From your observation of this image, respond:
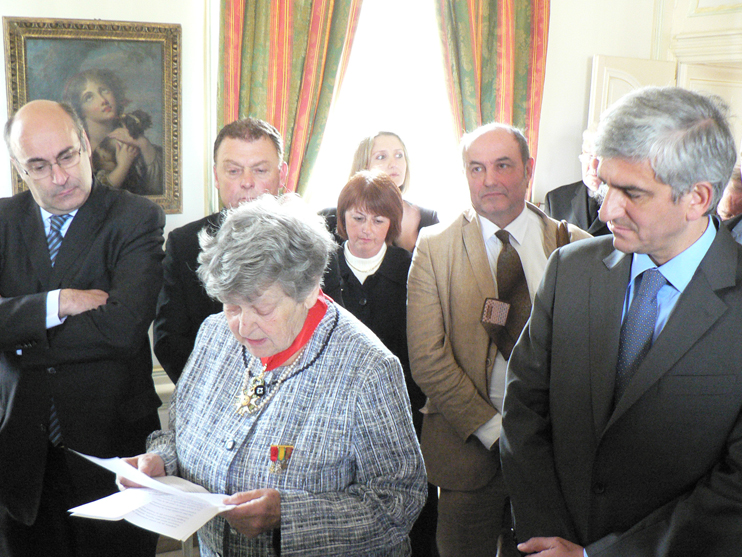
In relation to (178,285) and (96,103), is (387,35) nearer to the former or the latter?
(96,103)

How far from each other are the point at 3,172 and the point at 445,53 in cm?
318

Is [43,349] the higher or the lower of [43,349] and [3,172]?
the lower

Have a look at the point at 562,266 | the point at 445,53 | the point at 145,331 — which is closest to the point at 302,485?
the point at 562,266

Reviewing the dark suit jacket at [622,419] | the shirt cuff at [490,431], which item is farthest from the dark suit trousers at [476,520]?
the dark suit jacket at [622,419]

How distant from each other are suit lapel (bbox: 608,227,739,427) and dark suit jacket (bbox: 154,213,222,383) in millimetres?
1649

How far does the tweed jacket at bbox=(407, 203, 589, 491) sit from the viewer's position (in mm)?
2447

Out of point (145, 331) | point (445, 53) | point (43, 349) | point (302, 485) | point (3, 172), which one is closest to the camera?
point (302, 485)

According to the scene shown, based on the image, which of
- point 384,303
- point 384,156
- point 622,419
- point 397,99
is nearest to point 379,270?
point 384,303

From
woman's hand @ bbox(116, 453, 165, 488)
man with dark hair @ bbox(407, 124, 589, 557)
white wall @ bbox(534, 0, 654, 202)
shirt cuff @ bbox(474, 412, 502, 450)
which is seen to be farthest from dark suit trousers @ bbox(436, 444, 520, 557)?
white wall @ bbox(534, 0, 654, 202)

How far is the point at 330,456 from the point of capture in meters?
1.68

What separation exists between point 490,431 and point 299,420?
0.96 metres

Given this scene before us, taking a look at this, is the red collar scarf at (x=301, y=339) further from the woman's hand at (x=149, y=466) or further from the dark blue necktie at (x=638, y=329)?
the dark blue necktie at (x=638, y=329)

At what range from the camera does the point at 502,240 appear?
256cm

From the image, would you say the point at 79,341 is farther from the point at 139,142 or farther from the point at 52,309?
the point at 139,142
